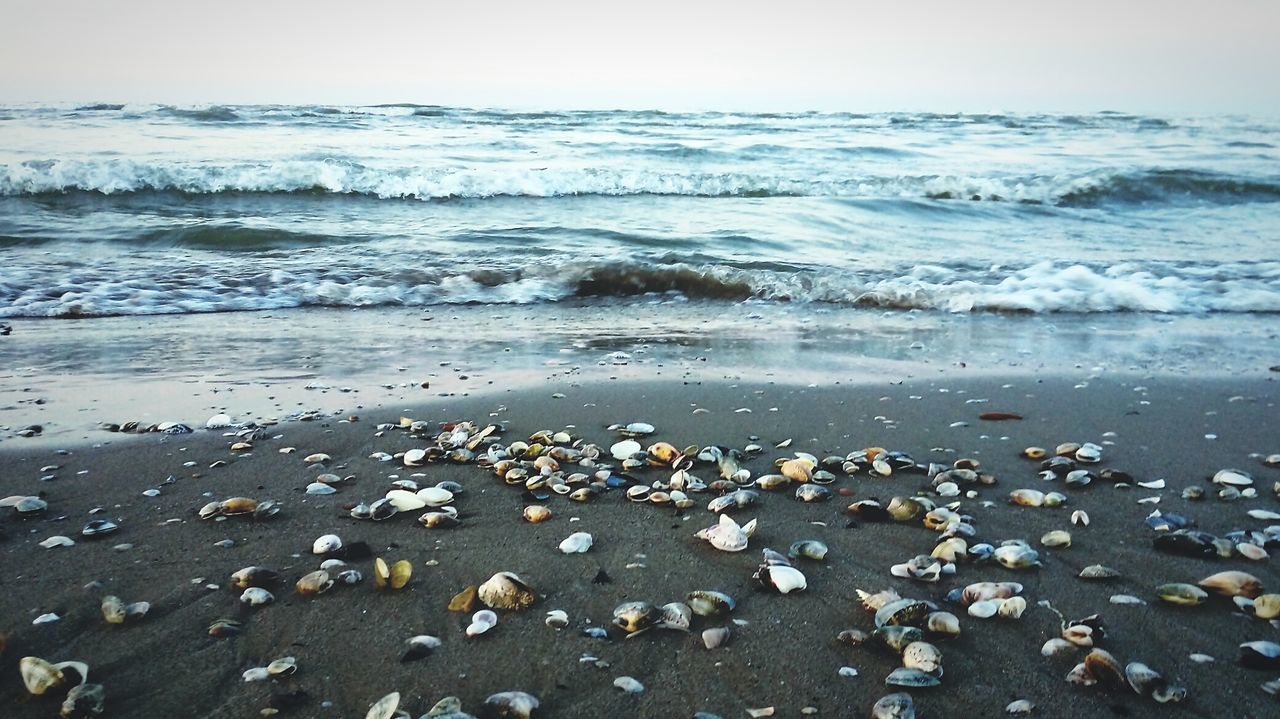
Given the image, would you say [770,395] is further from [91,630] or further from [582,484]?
[91,630]

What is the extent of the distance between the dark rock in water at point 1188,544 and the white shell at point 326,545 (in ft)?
8.04

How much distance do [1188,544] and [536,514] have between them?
1978 millimetres

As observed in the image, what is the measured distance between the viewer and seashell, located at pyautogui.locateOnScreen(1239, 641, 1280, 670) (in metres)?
1.87

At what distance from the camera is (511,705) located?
5.68 feet

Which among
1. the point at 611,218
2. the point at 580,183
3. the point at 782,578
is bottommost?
the point at 782,578

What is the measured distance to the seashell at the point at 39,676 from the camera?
5.76ft

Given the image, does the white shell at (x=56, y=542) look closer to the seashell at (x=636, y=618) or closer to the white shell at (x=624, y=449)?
the seashell at (x=636, y=618)

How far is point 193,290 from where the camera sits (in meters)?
6.94

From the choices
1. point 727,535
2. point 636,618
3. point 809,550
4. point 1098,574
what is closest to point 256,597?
point 636,618

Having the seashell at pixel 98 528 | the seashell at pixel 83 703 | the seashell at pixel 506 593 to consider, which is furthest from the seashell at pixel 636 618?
the seashell at pixel 98 528

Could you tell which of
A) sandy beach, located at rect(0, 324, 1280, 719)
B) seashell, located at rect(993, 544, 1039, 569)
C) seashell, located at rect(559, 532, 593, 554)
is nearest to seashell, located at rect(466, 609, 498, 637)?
sandy beach, located at rect(0, 324, 1280, 719)

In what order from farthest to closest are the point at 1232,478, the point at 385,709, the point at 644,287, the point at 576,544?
the point at 644,287 → the point at 1232,478 → the point at 576,544 → the point at 385,709

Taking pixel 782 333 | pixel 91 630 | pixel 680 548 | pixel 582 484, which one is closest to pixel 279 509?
pixel 91 630

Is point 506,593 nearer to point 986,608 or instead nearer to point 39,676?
point 39,676
